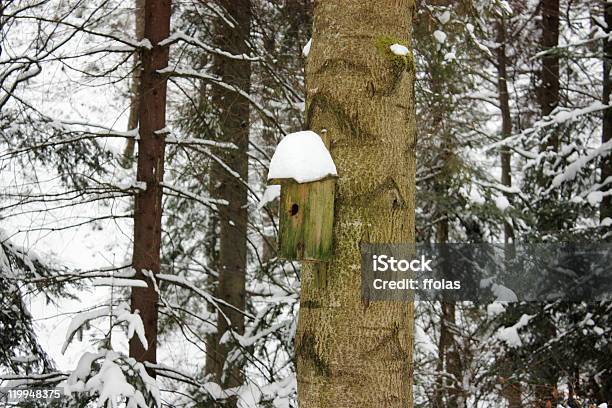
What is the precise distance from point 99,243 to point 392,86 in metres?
→ 14.1

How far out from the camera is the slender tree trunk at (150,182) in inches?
191

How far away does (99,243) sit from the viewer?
15516mm

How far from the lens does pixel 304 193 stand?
237 cm

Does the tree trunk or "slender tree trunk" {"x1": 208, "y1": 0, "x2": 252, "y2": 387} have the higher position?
the tree trunk

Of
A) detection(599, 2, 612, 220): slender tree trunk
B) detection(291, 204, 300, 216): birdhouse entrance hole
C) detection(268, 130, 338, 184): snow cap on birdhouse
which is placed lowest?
detection(291, 204, 300, 216): birdhouse entrance hole

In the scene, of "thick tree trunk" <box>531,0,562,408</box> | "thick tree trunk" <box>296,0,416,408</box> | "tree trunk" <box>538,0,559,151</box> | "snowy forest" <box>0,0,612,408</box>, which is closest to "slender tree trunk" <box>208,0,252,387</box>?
"snowy forest" <box>0,0,612,408</box>

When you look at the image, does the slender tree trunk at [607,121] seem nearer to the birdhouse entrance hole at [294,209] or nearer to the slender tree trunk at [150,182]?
the slender tree trunk at [150,182]

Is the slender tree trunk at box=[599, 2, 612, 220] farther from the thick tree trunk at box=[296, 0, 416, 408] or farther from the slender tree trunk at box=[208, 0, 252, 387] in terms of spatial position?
the thick tree trunk at box=[296, 0, 416, 408]

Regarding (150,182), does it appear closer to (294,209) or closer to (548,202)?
(294,209)

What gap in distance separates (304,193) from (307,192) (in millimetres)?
22

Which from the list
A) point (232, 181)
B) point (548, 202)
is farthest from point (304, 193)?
point (548, 202)

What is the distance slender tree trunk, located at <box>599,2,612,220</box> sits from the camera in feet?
26.5

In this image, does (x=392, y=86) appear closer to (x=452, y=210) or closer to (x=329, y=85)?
(x=329, y=85)

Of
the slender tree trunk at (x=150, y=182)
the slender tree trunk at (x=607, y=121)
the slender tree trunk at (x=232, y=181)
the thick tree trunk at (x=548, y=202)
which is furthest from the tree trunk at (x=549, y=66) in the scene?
the slender tree trunk at (x=150, y=182)
